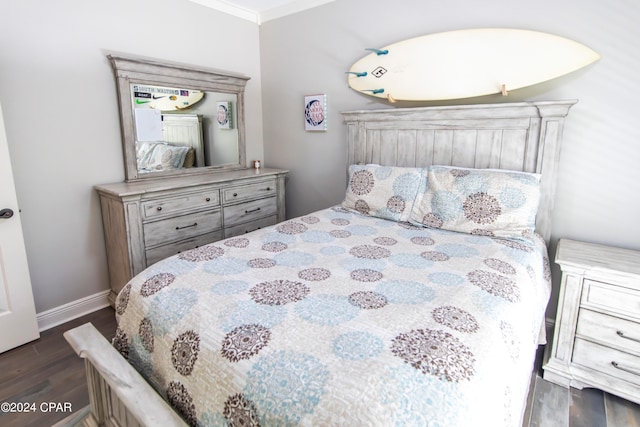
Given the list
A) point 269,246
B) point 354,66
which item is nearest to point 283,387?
point 269,246

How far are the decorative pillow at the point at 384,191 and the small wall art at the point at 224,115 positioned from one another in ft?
4.66

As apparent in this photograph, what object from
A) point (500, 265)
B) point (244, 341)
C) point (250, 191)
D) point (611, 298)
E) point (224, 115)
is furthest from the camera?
point (224, 115)

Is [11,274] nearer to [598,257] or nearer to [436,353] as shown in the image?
[436,353]

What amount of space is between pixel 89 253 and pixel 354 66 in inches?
96.3

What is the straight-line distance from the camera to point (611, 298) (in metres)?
1.70

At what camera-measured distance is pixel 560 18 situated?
2.04 m

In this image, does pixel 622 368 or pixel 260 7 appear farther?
pixel 260 7

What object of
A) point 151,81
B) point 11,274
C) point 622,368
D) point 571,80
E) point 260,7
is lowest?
point 622,368

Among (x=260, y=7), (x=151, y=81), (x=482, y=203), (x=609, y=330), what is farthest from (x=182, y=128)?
(x=609, y=330)

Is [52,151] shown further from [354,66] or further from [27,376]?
[354,66]

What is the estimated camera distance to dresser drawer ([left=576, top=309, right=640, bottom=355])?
1660 mm

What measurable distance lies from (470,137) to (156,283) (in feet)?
6.71

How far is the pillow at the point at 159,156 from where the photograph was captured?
273 centimetres

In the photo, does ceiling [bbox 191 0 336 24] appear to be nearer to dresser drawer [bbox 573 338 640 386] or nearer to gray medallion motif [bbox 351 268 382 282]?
gray medallion motif [bbox 351 268 382 282]
